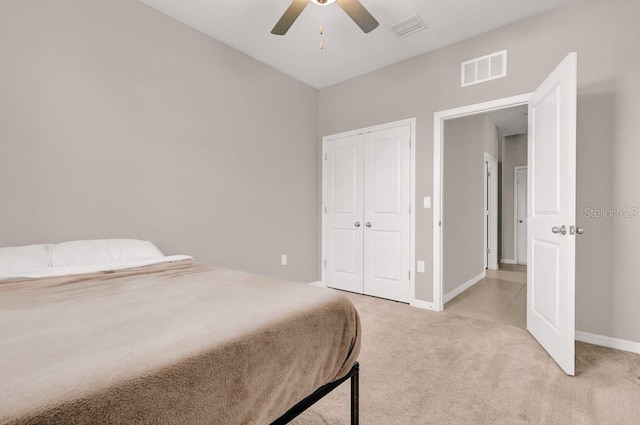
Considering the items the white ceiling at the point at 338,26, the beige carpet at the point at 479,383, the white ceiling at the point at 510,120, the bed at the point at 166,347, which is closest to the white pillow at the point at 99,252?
the bed at the point at 166,347

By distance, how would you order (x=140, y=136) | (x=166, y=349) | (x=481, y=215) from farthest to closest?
(x=481, y=215) < (x=140, y=136) < (x=166, y=349)

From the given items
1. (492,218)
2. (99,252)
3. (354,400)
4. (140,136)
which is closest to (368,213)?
(140,136)

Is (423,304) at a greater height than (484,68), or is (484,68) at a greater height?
(484,68)

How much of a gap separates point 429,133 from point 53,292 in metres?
3.25

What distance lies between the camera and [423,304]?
3.25 metres

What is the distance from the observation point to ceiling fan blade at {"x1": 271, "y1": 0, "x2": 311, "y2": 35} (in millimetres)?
1974

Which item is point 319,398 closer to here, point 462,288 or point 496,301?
point 496,301

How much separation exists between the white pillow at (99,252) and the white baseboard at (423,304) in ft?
8.36

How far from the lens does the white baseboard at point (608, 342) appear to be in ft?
7.24

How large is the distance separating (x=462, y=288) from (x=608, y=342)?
179 cm

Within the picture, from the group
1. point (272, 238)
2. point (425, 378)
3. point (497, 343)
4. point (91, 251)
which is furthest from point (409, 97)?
point (91, 251)

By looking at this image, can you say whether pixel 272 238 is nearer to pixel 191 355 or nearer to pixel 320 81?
pixel 320 81

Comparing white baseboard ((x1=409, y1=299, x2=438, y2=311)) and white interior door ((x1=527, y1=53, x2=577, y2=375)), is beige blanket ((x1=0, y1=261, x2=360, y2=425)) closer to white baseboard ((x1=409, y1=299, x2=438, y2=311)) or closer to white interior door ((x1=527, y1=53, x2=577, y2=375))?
white interior door ((x1=527, y1=53, x2=577, y2=375))

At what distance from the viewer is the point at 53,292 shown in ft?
4.25
